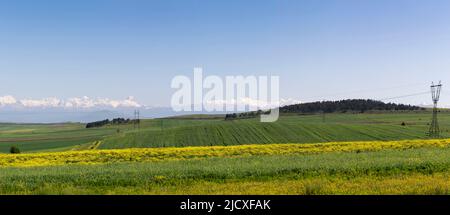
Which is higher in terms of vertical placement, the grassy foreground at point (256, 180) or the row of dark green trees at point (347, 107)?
the row of dark green trees at point (347, 107)

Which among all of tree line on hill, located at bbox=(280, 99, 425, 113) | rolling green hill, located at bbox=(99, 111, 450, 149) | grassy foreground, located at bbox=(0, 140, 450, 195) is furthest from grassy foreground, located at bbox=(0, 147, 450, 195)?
tree line on hill, located at bbox=(280, 99, 425, 113)

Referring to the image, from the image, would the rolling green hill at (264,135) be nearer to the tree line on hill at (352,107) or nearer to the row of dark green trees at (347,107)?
the row of dark green trees at (347,107)

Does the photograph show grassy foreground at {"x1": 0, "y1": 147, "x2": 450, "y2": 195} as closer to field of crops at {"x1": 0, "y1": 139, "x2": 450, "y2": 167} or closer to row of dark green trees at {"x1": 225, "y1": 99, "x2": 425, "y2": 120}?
field of crops at {"x1": 0, "y1": 139, "x2": 450, "y2": 167}

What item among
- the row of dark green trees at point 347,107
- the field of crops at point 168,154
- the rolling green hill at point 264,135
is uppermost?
the row of dark green trees at point 347,107

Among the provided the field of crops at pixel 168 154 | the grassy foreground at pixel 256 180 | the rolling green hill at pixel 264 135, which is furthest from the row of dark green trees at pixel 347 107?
the grassy foreground at pixel 256 180

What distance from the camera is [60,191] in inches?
540

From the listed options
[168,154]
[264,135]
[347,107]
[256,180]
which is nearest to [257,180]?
[256,180]

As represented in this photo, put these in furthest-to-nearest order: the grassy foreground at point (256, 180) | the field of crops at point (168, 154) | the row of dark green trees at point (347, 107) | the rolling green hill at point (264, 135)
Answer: the row of dark green trees at point (347, 107), the rolling green hill at point (264, 135), the field of crops at point (168, 154), the grassy foreground at point (256, 180)

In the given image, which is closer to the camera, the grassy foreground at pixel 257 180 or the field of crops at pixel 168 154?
the grassy foreground at pixel 257 180

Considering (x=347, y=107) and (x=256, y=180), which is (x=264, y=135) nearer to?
(x=256, y=180)
